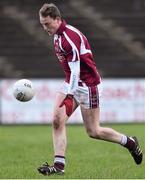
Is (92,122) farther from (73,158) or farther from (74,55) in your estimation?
(73,158)

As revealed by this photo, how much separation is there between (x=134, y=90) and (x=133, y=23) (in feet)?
24.9

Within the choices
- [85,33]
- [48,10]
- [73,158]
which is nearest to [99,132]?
[48,10]

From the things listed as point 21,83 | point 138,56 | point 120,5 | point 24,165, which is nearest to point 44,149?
point 24,165

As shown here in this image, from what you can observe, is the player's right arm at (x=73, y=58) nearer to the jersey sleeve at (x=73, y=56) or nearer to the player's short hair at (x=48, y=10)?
the jersey sleeve at (x=73, y=56)

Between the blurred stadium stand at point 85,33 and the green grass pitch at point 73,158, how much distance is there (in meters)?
9.56

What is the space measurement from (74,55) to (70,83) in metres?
0.34

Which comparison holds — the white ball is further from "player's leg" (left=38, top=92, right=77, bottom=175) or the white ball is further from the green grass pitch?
the green grass pitch

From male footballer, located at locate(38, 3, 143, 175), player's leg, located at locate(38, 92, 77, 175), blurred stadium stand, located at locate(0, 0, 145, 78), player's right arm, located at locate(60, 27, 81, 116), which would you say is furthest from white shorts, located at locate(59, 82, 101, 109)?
Answer: blurred stadium stand, located at locate(0, 0, 145, 78)

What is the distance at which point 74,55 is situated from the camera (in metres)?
7.87

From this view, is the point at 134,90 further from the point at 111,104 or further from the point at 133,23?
the point at 133,23

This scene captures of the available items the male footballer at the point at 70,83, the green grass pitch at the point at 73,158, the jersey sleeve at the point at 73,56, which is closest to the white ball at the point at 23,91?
the male footballer at the point at 70,83

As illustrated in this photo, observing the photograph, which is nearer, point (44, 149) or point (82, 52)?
point (82, 52)

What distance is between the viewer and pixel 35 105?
20094 mm

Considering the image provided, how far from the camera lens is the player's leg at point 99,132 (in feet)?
27.1
